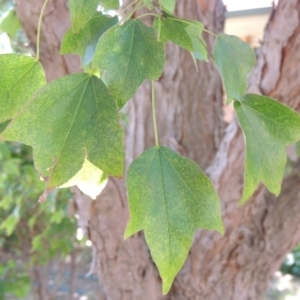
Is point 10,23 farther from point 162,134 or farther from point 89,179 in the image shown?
point 89,179

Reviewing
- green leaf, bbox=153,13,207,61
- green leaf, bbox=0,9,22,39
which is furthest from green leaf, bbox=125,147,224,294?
green leaf, bbox=0,9,22,39

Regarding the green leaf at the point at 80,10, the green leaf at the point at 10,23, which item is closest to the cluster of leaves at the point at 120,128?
the green leaf at the point at 80,10

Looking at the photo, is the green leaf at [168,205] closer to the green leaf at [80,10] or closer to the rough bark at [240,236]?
the green leaf at [80,10]

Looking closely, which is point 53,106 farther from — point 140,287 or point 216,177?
point 140,287

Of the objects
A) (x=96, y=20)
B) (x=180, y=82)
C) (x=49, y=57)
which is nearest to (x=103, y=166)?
(x=96, y=20)

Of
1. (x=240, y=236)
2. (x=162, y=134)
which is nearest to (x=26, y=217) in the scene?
(x=162, y=134)
